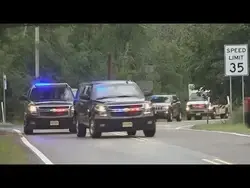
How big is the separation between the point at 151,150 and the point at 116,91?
5462 millimetres

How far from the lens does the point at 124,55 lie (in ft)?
173

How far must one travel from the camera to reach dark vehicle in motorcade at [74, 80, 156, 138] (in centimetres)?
2112

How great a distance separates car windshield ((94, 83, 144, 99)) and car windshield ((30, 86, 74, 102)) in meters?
3.65

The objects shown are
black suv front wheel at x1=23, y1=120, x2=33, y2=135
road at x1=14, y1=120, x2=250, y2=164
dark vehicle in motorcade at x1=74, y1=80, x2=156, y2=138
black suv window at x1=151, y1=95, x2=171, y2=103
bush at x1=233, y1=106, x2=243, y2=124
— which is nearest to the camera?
road at x1=14, y1=120, x2=250, y2=164

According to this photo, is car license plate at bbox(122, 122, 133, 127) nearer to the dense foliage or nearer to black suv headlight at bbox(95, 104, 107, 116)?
black suv headlight at bbox(95, 104, 107, 116)

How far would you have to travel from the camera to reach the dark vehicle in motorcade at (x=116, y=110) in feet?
69.3

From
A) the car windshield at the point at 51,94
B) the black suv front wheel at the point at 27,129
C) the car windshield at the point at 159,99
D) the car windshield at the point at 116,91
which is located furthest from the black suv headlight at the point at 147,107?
the car windshield at the point at 159,99

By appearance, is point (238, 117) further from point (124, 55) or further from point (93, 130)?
point (124, 55)

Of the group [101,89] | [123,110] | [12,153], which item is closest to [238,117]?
[101,89]

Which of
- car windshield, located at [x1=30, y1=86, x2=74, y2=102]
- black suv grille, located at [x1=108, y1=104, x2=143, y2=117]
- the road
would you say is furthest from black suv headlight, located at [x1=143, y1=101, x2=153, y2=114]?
car windshield, located at [x1=30, y1=86, x2=74, y2=102]

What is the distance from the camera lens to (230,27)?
107 ft
